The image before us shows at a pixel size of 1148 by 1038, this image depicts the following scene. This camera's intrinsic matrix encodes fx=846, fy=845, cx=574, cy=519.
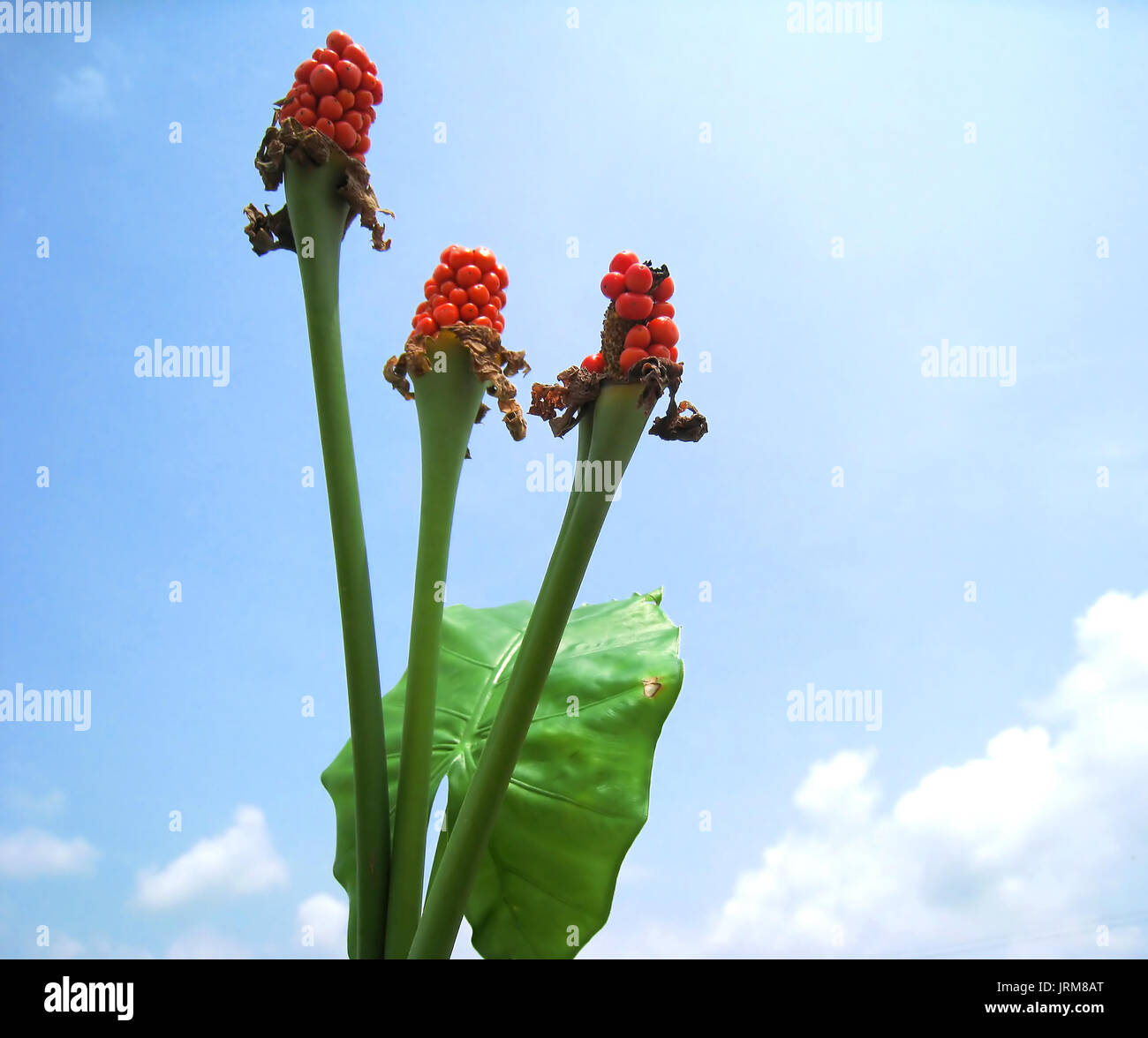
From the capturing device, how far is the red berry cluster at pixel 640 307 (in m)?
1.11

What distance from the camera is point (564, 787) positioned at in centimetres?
148

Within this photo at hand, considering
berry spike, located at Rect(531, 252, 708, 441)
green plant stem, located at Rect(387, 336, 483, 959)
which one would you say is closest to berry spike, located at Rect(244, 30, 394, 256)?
green plant stem, located at Rect(387, 336, 483, 959)

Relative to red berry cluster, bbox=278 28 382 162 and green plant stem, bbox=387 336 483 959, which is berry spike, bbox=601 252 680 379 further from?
red berry cluster, bbox=278 28 382 162

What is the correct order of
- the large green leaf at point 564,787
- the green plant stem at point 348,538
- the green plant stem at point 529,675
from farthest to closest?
1. the large green leaf at point 564,787
2. the green plant stem at point 348,538
3. the green plant stem at point 529,675

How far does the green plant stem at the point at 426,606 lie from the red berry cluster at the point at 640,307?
27cm

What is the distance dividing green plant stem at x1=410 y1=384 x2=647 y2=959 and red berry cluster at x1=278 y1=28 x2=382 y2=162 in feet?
1.99

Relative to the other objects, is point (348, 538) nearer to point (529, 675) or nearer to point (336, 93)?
point (529, 675)

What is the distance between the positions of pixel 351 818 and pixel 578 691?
507 mm

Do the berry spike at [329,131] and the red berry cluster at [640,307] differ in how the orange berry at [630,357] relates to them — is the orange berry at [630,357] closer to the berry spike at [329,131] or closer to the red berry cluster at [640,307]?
the red berry cluster at [640,307]

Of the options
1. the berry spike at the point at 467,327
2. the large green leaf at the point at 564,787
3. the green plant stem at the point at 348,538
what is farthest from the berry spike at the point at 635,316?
the large green leaf at the point at 564,787

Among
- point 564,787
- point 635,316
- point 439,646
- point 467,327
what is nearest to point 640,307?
point 635,316

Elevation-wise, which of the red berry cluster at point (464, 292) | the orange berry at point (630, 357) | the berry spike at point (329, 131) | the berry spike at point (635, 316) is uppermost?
the berry spike at point (329, 131)

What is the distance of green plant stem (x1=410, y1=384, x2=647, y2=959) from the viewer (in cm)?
108
